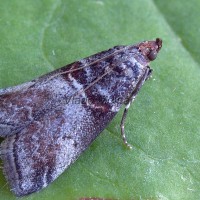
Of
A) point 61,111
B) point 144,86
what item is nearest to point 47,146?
point 61,111

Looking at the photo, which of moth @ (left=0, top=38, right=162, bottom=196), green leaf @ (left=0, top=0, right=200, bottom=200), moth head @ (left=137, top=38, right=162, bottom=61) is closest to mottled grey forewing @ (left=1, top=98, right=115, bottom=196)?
moth @ (left=0, top=38, right=162, bottom=196)

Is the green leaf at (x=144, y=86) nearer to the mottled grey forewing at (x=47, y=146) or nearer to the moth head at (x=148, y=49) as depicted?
the mottled grey forewing at (x=47, y=146)

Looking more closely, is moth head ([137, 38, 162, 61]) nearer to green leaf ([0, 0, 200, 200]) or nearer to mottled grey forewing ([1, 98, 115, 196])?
green leaf ([0, 0, 200, 200])

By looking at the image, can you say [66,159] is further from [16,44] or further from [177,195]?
[16,44]

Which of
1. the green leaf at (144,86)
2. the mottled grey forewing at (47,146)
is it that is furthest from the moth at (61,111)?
the green leaf at (144,86)

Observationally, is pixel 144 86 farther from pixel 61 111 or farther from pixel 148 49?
pixel 61 111

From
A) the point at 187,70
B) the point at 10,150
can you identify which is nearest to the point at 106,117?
the point at 10,150
